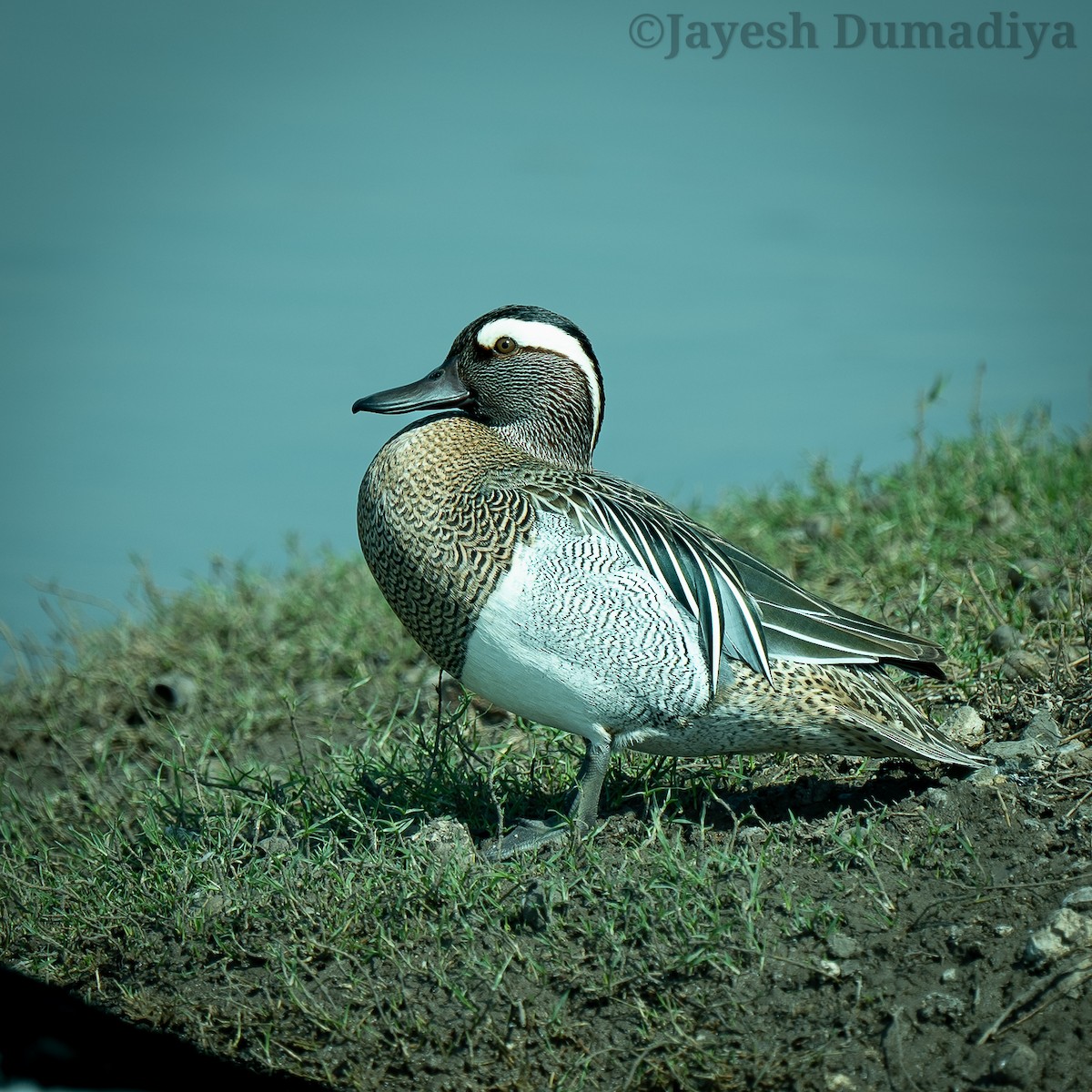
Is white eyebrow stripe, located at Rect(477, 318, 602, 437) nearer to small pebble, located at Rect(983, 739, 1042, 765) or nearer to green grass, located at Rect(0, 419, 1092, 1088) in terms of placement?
green grass, located at Rect(0, 419, 1092, 1088)

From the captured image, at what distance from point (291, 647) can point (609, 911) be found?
9.42 ft

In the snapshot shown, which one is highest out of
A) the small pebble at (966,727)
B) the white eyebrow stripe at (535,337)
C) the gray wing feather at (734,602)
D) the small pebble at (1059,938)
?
the white eyebrow stripe at (535,337)

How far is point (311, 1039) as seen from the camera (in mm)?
2842

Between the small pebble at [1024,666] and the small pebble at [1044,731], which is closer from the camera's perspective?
the small pebble at [1044,731]

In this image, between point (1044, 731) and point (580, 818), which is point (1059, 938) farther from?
point (580, 818)

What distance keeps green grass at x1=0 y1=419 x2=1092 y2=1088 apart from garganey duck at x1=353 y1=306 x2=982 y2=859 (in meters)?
0.23

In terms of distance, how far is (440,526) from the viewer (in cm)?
334

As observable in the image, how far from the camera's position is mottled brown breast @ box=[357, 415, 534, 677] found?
326 cm

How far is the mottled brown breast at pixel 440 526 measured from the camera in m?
3.26

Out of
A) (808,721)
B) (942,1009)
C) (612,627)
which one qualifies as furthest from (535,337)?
(942,1009)

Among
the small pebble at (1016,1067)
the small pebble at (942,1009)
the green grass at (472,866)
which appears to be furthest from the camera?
the green grass at (472,866)

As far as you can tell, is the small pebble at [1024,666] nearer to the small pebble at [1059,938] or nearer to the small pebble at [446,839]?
the small pebble at [1059,938]

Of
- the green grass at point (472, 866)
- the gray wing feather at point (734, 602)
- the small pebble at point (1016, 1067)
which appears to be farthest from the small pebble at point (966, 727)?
the small pebble at point (1016, 1067)

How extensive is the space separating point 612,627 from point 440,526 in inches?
20.8
